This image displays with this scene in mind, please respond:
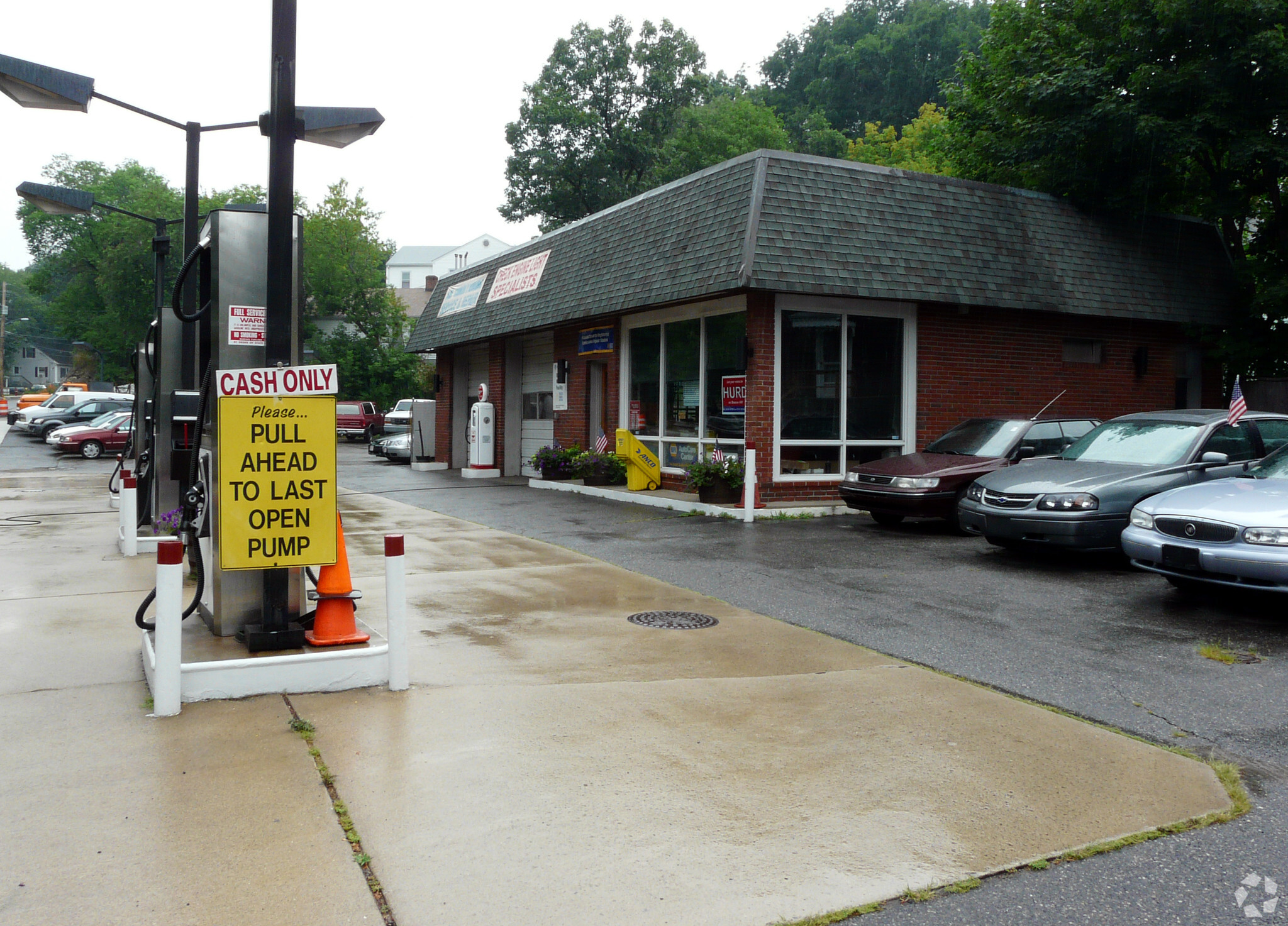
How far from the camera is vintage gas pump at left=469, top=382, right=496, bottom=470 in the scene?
23.3 m

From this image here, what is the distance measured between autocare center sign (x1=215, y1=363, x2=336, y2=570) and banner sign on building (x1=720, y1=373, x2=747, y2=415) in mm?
9831

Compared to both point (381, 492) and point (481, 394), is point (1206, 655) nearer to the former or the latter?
A: point (381, 492)

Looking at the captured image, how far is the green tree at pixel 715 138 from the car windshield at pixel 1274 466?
44890mm

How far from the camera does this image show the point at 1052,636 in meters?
7.20

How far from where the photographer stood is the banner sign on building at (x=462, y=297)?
2438 centimetres

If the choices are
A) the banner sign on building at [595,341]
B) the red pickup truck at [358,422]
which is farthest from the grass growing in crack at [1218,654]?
the red pickup truck at [358,422]

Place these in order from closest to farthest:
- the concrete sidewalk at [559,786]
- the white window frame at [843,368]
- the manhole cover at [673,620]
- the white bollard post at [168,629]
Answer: the concrete sidewalk at [559,786] → the white bollard post at [168,629] → the manhole cover at [673,620] → the white window frame at [843,368]

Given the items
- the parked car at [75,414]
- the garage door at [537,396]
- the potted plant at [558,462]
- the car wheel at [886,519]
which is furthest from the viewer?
the parked car at [75,414]

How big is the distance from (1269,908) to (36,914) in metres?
3.91

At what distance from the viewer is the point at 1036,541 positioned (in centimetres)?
980

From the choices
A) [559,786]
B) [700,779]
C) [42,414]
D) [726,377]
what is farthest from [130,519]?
[42,414]

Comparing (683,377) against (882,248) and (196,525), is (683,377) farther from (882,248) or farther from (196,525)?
(196,525)

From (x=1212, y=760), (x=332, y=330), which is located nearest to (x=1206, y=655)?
(x=1212, y=760)

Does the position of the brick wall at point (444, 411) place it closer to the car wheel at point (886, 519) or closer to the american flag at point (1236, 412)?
the car wheel at point (886, 519)
